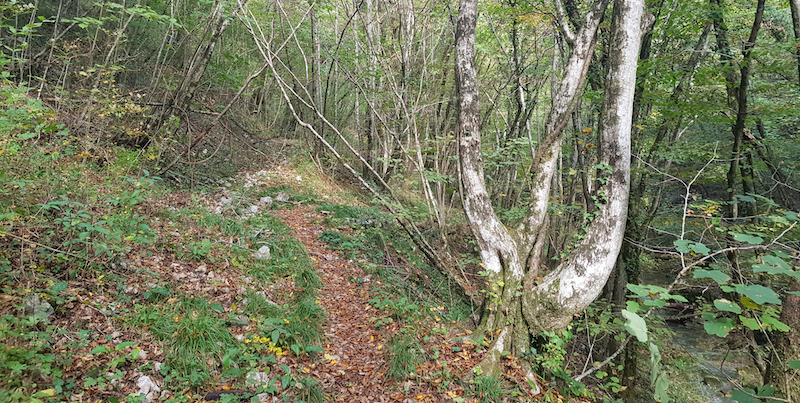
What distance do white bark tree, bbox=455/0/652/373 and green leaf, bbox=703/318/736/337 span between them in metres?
1.79

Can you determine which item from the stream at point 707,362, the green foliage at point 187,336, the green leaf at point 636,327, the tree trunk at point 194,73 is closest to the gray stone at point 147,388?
the green foliage at point 187,336

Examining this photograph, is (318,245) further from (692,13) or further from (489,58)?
(489,58)

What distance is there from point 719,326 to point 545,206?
8.02 ft

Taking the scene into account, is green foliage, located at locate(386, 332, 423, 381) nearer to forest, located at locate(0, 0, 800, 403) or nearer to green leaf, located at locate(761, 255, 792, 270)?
forest, located at locate(0, 0, 800, 403)

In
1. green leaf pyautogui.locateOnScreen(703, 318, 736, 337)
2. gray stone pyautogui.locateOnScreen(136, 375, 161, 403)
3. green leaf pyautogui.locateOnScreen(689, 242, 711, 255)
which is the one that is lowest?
gray stone pyautogui.locateOnScreen(136, 375, 161, 403)

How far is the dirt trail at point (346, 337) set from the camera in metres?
3.49

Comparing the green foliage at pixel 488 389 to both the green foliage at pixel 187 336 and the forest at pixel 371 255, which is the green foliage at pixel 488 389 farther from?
the green foliage at pixel 187 336

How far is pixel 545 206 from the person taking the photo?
4.18 metres

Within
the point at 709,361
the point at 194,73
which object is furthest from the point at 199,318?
the point at 709,361

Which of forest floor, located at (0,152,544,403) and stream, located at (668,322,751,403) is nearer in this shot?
forest floor, located at (0,152,544,403)

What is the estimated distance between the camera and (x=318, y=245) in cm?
643

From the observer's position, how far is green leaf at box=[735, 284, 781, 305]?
173 centimetres

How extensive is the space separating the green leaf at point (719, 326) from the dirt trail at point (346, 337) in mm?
2542

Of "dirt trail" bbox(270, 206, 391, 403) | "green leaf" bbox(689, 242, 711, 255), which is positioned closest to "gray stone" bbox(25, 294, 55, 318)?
"dirt trail" bbox(270, 206, 391, 403)
